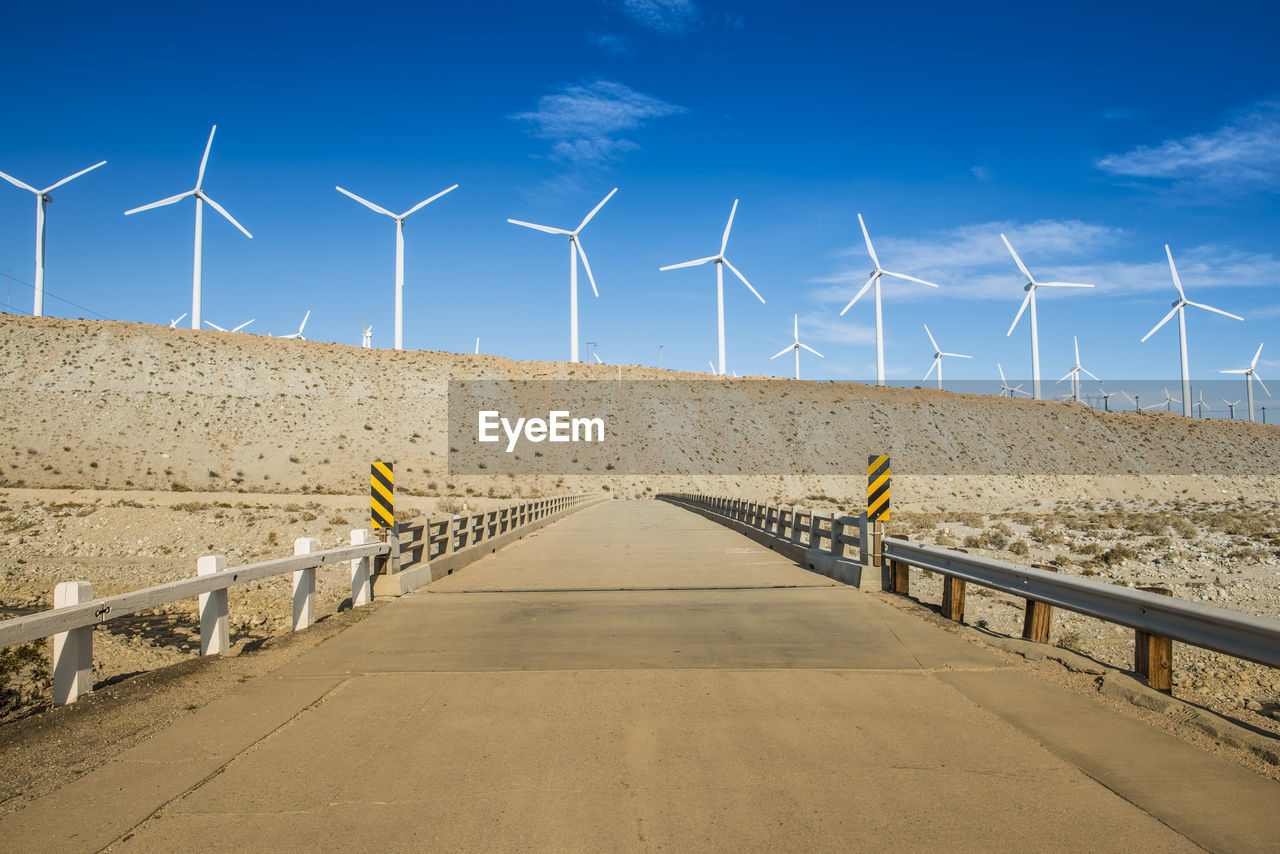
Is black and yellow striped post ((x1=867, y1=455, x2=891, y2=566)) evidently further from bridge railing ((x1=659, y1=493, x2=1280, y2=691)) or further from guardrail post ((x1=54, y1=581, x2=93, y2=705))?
guardrail post ((x1=54, y1=581, x2=93, y2=705))

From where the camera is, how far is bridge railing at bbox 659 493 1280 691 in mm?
5691

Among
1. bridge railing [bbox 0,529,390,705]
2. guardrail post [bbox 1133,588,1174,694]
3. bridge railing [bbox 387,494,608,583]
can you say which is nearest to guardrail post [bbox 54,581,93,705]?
bridge railing [bbox 0,529,390,705]

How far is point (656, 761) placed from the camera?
5.03 meters

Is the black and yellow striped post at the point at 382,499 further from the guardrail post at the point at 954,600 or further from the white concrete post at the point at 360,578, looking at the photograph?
the guardrail post at the point at 954,600

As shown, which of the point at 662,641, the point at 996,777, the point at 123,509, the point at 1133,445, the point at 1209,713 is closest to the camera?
the point at 996,777

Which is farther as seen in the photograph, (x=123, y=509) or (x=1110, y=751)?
(x=123, y=509)

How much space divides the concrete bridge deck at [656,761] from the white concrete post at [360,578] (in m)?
2.25

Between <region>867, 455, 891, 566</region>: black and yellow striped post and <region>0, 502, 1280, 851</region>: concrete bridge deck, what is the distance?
368 cm

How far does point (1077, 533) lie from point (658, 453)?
59788 mm

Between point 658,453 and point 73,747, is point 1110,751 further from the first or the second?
point 658,453

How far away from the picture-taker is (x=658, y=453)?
8688cm

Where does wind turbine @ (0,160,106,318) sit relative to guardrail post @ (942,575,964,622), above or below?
above

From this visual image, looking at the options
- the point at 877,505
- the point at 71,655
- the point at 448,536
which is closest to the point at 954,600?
the point at 877,505

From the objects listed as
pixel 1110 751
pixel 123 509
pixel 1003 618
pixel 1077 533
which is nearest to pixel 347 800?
pixel 1110 751
